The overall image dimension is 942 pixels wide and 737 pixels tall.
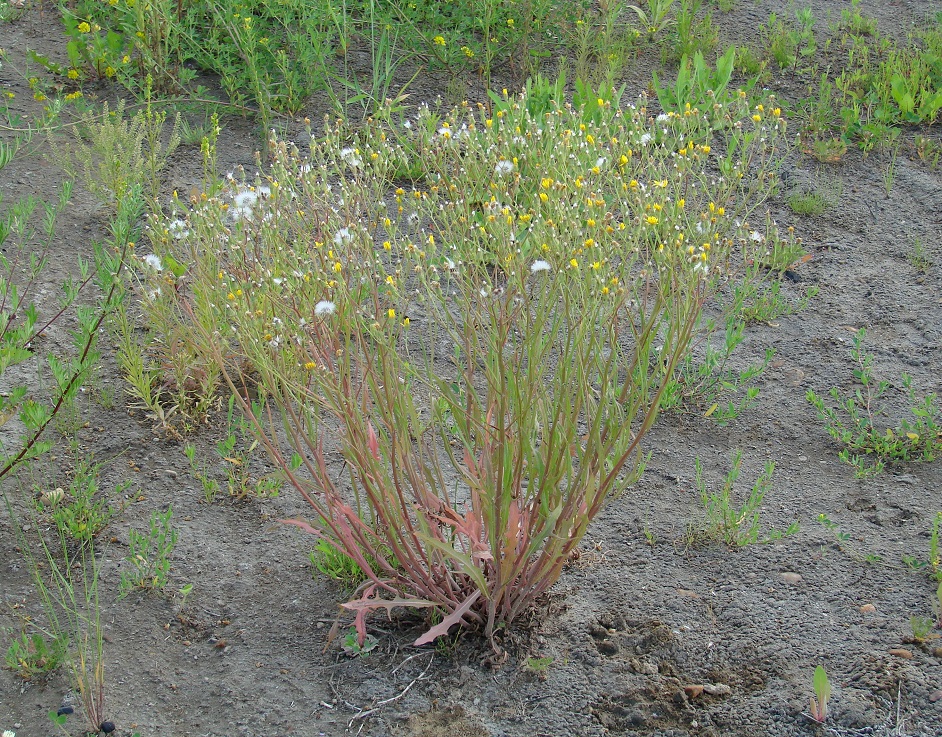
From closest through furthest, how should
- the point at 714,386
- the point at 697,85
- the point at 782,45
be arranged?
the point at 714,386
the point at 697,85
the point at 782,45

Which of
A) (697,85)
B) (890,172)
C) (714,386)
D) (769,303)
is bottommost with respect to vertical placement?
(714,386)

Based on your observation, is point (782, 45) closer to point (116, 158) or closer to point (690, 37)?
point (690, 37)

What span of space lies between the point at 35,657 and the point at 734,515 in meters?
2.01

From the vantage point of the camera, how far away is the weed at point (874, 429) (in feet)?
10.5

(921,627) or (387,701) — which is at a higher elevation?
(921,627)

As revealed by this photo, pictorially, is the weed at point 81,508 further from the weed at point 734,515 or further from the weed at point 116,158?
the weed at point 734,515

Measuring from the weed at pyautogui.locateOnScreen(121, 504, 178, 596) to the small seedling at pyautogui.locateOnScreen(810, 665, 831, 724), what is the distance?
1752 millimetres

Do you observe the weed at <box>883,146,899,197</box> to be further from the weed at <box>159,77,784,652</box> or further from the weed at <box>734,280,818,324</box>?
the weed at <box>159,77,784,652</box>

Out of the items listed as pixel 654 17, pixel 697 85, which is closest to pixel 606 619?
pixel 697 85

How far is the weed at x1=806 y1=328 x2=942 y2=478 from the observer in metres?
3.20

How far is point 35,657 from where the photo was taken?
2492mm

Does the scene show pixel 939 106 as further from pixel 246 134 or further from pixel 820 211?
pixel 246 134

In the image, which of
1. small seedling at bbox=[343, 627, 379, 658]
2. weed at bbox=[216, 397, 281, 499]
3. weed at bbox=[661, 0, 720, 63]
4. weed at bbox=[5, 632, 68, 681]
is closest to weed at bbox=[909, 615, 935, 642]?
small seedling at bbox=[343, 627, 379, 658]

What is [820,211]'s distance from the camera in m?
4.43
